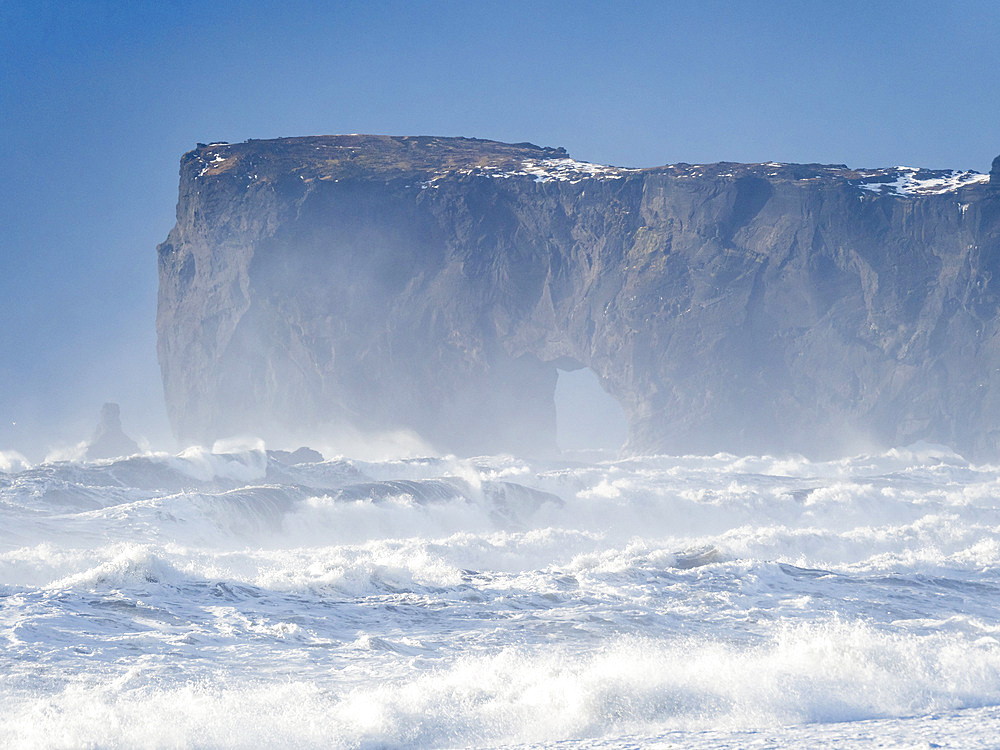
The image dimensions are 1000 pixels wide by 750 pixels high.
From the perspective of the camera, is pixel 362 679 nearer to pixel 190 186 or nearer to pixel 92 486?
pixel 92 486

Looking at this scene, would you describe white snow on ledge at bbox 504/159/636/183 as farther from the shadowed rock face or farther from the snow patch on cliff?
the snow patch on cliff

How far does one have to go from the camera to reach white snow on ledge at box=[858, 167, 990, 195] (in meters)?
69.3

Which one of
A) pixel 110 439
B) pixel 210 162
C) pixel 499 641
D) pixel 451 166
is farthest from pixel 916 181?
pixel 499 641

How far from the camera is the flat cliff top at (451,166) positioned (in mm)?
72188

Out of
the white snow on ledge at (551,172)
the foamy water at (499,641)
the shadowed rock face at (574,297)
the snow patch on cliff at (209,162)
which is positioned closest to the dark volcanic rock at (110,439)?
the shadowed rock face at (574,297)

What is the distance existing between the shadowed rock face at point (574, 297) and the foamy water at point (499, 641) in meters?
41.0

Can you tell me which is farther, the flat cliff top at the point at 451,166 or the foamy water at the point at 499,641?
the flat cliff top at the point at 451,166

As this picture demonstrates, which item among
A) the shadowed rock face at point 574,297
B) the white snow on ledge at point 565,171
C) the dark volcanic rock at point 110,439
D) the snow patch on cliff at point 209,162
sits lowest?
the dark volcanic rock at point 110,439

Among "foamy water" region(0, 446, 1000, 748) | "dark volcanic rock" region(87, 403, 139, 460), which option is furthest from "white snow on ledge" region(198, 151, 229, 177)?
"foamy water" region(0, 446, 1000, 748)

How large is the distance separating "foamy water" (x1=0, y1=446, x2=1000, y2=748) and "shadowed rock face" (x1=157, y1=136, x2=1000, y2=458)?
135ft

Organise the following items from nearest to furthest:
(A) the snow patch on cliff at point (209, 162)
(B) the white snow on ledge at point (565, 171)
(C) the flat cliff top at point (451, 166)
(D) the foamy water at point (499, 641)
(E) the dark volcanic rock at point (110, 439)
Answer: (D) the foamy water at point (499, 641) → (C) the flat cliff top at point (451, 166) → (B) the white snow on ledge at point (565, 171) → (E) the dark volcanic rock at point (110, 439) → (A) the snow patch on cliff at point (209, 162)

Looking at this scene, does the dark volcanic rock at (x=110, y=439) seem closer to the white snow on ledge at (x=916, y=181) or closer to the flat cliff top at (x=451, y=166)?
the flat cliff top at (x=451, y=166)

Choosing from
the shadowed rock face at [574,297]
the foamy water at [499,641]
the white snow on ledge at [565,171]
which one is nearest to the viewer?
the foamy water at [499,641]

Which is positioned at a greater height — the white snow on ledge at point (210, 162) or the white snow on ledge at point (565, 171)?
the white snow on ledge at point (210, 162)
